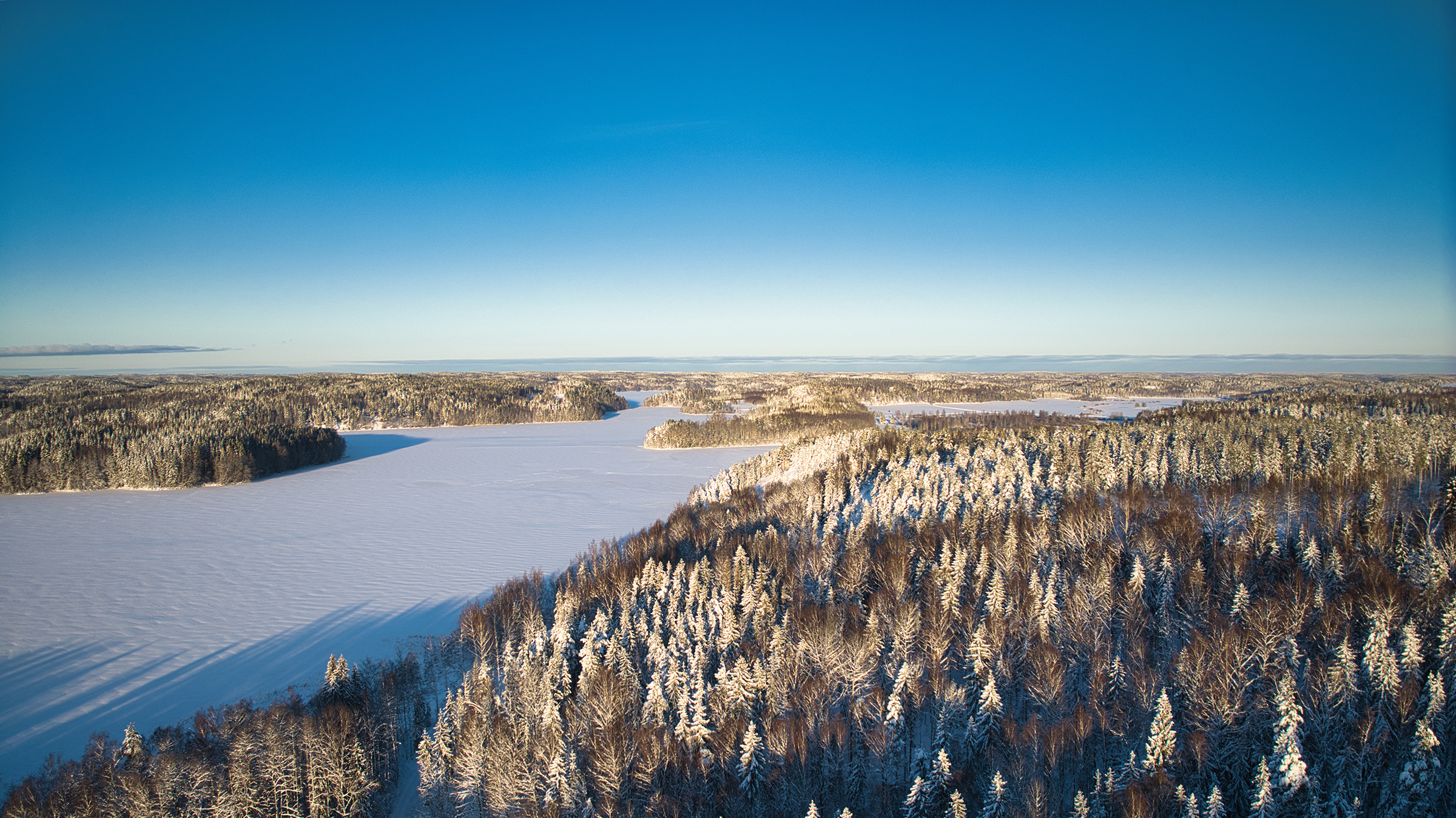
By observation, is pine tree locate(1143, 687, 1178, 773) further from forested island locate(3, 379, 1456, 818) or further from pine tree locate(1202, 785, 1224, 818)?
pine tree locate(1202, 785, 1224, 818)

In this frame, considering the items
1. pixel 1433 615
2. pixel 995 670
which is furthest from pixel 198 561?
pixel 1433 615

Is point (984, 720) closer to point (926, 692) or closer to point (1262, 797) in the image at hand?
point (926, 692)

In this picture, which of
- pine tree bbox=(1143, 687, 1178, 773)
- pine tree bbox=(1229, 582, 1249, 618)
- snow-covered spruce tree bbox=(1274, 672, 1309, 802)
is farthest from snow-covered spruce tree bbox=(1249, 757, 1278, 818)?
pine tree bbox=(1229, 582, 1249, 618)

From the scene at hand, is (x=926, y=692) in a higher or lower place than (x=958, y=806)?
lower

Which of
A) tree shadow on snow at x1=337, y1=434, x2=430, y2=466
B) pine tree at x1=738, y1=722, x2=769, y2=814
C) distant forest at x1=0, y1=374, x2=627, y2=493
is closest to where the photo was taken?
pine tree at x1=738, y1=722, x2=769, y2=814

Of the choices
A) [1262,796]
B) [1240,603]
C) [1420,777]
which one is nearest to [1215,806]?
[1262,796]

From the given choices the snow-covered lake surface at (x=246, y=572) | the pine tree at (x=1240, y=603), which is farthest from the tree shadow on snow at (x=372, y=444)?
the pine tree at (x=1240, y=603)

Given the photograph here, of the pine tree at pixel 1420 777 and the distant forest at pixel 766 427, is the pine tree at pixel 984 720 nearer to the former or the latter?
the pine tree at pixel 1420 777
